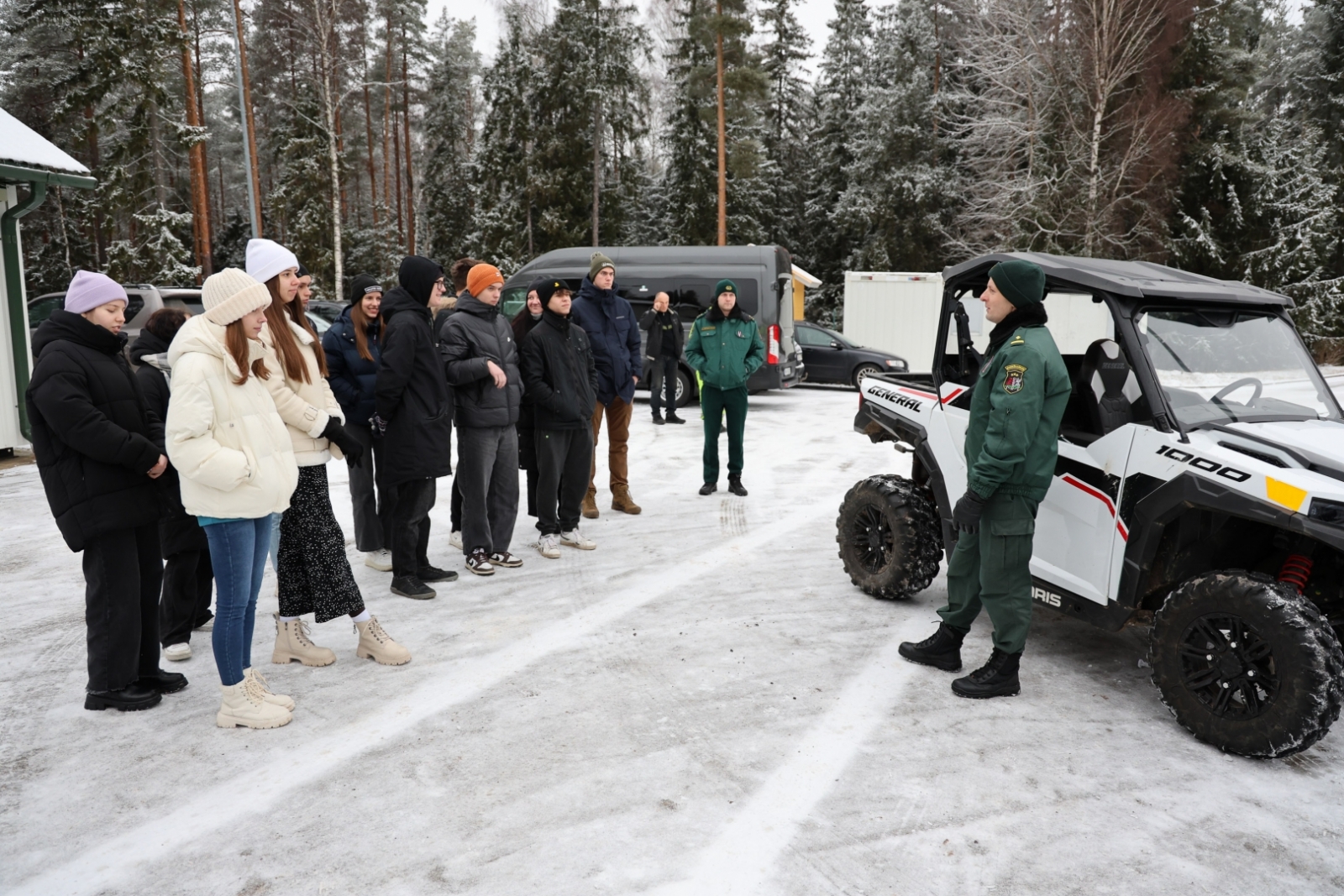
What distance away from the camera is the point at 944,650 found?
436cm

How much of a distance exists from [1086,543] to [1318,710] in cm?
106

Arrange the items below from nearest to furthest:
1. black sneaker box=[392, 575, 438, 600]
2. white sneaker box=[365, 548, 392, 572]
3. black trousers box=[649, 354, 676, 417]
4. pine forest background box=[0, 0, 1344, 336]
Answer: black sneaker box=[392, 575, 438, 600] < white sneaker box=[365, 548, 392, 572] < black trousers box=[649, 354, 676, 417] < pine forest background box=[0, 0, 1344, 336]

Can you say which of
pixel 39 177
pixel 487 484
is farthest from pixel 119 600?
pixel 39 177

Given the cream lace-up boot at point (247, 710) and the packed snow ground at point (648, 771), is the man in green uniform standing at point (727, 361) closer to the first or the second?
the packed snow ground at point (648, 771)

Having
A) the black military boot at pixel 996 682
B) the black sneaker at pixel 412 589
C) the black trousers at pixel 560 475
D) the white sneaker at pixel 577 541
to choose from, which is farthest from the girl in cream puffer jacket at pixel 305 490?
the black military boot at pixel 996 682

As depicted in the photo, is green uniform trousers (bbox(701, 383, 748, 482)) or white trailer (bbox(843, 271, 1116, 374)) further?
white trailer (bbox(843, 271, 1116, 374))

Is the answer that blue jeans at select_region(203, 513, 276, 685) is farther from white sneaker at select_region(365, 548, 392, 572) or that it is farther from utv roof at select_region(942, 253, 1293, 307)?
utv roof at select_region(942, 253, 1293, 307)

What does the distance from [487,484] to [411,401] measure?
3.16 ft

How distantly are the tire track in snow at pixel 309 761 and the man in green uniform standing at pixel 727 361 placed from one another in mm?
2795

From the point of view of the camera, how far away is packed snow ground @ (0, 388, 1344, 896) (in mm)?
2811

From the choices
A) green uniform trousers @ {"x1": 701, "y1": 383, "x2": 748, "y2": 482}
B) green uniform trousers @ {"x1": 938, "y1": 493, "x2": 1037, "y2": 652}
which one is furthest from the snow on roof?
green uniform trousers @ {"x1": 938, "y1": 493, "x2": 1037, "y2": 652}

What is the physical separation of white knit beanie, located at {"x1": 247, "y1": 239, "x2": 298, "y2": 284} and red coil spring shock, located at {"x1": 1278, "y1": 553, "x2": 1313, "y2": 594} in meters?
4.40

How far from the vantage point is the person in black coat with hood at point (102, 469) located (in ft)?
11.8

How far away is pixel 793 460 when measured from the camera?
33.4ft
